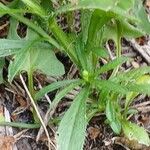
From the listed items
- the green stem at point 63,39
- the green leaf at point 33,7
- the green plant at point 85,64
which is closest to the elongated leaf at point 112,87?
the green plant at point 85,64

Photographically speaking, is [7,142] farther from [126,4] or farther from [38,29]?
[126,4]

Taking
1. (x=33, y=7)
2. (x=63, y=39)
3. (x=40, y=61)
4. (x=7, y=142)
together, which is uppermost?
(x=33, y=7)

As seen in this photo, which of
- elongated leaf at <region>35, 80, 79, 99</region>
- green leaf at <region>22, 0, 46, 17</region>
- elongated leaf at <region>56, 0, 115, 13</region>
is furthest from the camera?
elongated leaf at <region>35, 80, 79, 99</region>

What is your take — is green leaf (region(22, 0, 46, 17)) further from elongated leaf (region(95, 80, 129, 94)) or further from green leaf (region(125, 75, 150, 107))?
green leaf (region(125, 75, 150, 107))

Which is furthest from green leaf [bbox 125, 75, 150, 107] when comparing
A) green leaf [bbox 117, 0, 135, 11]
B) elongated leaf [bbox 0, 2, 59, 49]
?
green leaf [bbox 117, 0, 135, 11]

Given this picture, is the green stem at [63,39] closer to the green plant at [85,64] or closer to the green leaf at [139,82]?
the green plant at [85,64]

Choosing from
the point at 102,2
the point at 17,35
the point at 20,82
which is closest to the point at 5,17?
the point at 17,35

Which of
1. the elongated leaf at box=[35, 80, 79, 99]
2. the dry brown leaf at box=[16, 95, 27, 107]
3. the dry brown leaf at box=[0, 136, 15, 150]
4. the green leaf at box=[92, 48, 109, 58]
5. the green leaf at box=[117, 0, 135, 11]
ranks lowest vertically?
the dry brown leaf at box=[0, 136, 15, 150]

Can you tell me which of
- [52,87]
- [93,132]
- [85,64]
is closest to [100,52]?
[85,64]
